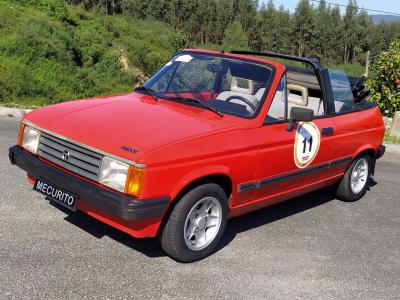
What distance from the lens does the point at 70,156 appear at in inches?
160

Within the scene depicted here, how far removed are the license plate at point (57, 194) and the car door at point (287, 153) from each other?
5.53 feet

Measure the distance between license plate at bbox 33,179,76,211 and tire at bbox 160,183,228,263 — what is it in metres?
0.77

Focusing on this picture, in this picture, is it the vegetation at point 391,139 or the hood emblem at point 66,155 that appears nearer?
the hood emblem at point 66,155

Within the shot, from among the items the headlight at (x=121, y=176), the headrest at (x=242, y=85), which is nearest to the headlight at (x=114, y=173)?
the headlight at (x=121, y=176)

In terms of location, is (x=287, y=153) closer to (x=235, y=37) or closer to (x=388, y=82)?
(x=388, y=82)

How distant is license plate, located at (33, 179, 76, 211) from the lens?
4.02 metres

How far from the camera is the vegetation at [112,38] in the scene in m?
13.7

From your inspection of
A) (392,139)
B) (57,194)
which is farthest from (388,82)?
(57,194)

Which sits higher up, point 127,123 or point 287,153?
point 127,123

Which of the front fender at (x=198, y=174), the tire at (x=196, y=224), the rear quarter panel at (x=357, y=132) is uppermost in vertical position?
the rear quarter panel at (x=357, y=132)

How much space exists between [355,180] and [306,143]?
1732 millimetres

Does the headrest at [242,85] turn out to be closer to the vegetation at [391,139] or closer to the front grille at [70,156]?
the front grille at [70,156]

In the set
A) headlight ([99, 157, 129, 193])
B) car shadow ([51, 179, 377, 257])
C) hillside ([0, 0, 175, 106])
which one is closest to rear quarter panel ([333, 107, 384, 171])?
car shadow ([51, 179, 377, 257])

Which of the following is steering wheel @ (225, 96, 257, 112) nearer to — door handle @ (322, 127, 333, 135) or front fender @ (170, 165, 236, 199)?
front fender @ (170, 165, 236, 199)
